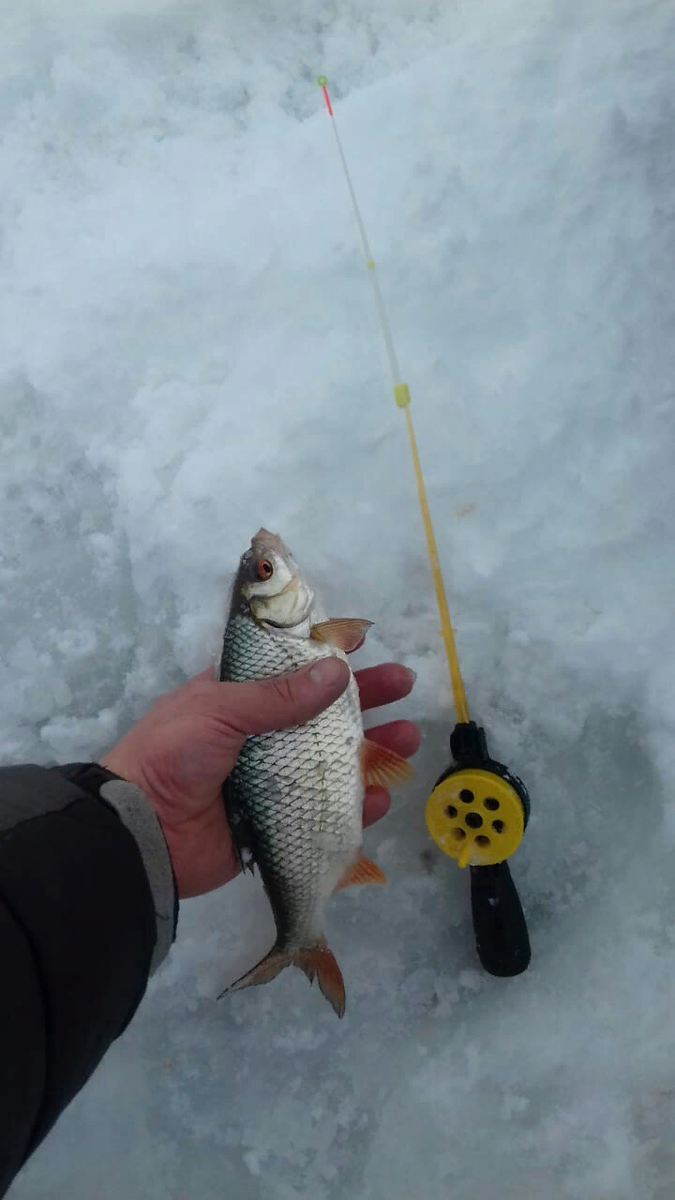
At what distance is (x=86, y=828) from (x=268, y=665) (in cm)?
38

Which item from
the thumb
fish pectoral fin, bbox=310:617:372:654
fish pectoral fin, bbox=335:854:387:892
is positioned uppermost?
fish pectoral fin, bbox=310:617:372:654

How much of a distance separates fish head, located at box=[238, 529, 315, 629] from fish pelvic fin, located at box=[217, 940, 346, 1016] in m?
0.58

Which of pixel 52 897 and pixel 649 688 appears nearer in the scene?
pixel 52 897

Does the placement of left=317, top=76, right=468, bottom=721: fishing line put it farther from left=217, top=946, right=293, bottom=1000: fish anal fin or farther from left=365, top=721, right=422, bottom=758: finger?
left=217, top=946, right=293, bottom=1000: fish anal fin

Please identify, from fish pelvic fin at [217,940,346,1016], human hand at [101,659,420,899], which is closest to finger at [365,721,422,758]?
human hand at [101,659,420,899]

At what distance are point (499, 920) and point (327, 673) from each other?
25.9 inches

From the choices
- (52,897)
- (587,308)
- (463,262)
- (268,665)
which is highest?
(463,262)

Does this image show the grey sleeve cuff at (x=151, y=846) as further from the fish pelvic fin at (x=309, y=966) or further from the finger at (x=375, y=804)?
the finger at (x=375, y=804)

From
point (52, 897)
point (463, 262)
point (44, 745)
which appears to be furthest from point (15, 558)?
point (463, 262)

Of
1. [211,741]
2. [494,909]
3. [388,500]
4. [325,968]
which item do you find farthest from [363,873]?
[388,500]

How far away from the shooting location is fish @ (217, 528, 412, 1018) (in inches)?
52.9

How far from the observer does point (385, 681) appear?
1.59 m

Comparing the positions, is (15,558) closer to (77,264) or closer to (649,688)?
(77,264)

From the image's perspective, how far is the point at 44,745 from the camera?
5.80ft
